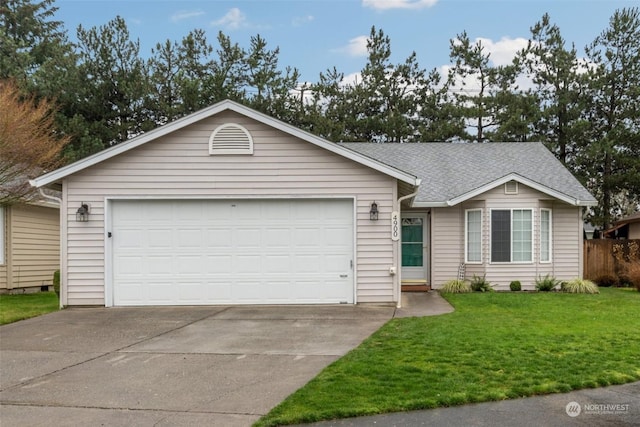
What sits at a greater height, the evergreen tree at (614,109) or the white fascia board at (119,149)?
the evergreen tree at (614,109)

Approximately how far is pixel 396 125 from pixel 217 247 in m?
16.6

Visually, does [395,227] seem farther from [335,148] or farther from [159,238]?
[159,238]

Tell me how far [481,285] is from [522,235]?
1.77 metres

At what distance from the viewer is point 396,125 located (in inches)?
1019

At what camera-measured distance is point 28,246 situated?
15867mm

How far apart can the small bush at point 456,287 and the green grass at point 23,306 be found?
9.40m

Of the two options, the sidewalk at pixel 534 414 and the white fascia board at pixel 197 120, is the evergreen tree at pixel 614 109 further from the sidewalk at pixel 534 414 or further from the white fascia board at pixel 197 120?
the sidewalk at pixel 534 414

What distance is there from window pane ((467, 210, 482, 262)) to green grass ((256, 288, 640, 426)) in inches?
194

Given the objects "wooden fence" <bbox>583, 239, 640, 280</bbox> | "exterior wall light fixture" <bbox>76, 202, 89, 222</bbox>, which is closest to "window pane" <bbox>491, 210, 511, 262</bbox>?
"wooden fence" <bbox>583, 239, 640, 280</bbox>

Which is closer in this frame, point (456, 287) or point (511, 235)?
point (456, 287)

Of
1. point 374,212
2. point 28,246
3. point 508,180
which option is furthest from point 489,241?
point 28,246

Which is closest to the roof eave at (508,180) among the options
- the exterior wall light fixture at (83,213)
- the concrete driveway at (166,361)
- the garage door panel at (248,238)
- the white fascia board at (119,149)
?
the concrete driveway at (166,361)

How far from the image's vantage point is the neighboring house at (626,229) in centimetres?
2200

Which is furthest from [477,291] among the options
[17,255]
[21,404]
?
[17,255]
